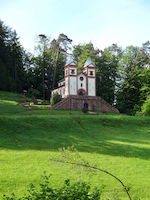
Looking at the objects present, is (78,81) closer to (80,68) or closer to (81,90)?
(81,90)

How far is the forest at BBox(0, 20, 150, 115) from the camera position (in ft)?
198

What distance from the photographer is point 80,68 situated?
232 feet

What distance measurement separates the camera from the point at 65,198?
5328 millimetres

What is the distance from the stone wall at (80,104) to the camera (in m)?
48.9

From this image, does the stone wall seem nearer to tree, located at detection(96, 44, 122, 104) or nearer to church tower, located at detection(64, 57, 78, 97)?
church tower, located at detection(64, 57, 78, 97)

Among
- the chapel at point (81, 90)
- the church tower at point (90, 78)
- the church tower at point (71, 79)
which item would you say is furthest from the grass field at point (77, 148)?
the church tower at point (90, 78)

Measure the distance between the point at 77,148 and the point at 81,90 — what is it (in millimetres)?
38199

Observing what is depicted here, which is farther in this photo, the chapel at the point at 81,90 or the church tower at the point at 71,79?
the church tower at the point at 71,79

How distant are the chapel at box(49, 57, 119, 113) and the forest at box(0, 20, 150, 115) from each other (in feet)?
27.8

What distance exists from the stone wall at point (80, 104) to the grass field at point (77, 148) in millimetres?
13907

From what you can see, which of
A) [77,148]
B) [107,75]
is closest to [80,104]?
[107,75]

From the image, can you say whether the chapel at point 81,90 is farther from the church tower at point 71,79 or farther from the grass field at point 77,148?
the grass field at point 77,148

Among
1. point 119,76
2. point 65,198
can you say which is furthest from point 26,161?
point 119,76

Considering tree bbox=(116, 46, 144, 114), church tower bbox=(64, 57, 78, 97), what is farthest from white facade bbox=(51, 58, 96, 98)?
tree bbox=(116, 46, 144, 114)
